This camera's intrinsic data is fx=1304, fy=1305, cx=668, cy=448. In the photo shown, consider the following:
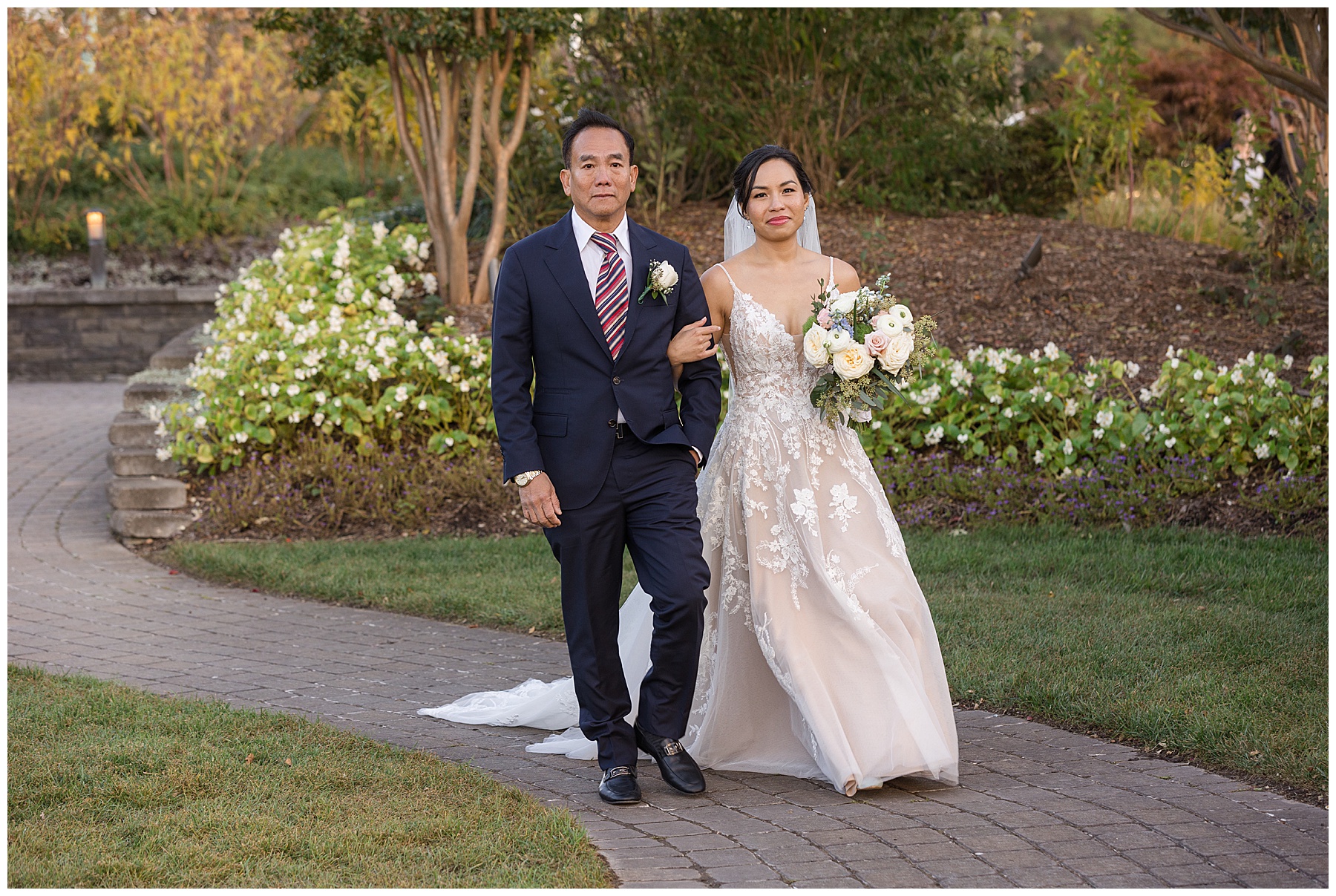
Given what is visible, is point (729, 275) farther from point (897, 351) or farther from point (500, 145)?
point (500, 145)

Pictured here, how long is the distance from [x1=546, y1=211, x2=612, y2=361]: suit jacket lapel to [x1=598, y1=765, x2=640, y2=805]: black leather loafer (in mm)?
1227

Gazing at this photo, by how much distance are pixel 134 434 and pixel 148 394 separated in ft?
2.44

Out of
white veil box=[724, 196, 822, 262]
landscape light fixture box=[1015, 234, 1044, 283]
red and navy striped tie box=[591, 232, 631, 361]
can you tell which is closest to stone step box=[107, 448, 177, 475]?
white veil box=[724, 196, 822, 262]

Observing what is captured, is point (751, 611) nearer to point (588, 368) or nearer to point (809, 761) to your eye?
point (809, 761)

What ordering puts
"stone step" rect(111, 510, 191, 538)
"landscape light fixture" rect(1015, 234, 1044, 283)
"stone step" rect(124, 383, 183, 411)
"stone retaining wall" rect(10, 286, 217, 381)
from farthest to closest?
"stone retaining wall" rect(10, 286, 217, 381) < "landscape light fixture" rect(1015, 234, 1044, 283) < "stone step" rect(124, 383, 183, 411) < "stone step" rect(111, 510, 191, 538)

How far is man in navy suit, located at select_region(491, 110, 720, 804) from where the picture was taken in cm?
382

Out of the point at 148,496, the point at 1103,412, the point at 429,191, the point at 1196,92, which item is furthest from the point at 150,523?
the point at 1196,92

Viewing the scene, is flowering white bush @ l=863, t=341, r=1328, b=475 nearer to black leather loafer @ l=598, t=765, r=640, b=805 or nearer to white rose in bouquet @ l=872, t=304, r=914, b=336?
white rose in bouquet @ l=872, t=304, r=914, b=336

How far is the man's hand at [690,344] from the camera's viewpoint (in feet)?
12.9

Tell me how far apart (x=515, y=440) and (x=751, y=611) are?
96cm

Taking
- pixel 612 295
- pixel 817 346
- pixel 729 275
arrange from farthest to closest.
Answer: pixel 729 275 < pixel 817 346 < pixel 612 295

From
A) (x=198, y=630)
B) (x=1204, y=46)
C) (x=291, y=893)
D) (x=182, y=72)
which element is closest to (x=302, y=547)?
(x=198, y=630)

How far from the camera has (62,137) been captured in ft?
56.9

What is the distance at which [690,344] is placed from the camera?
3.92 meters
